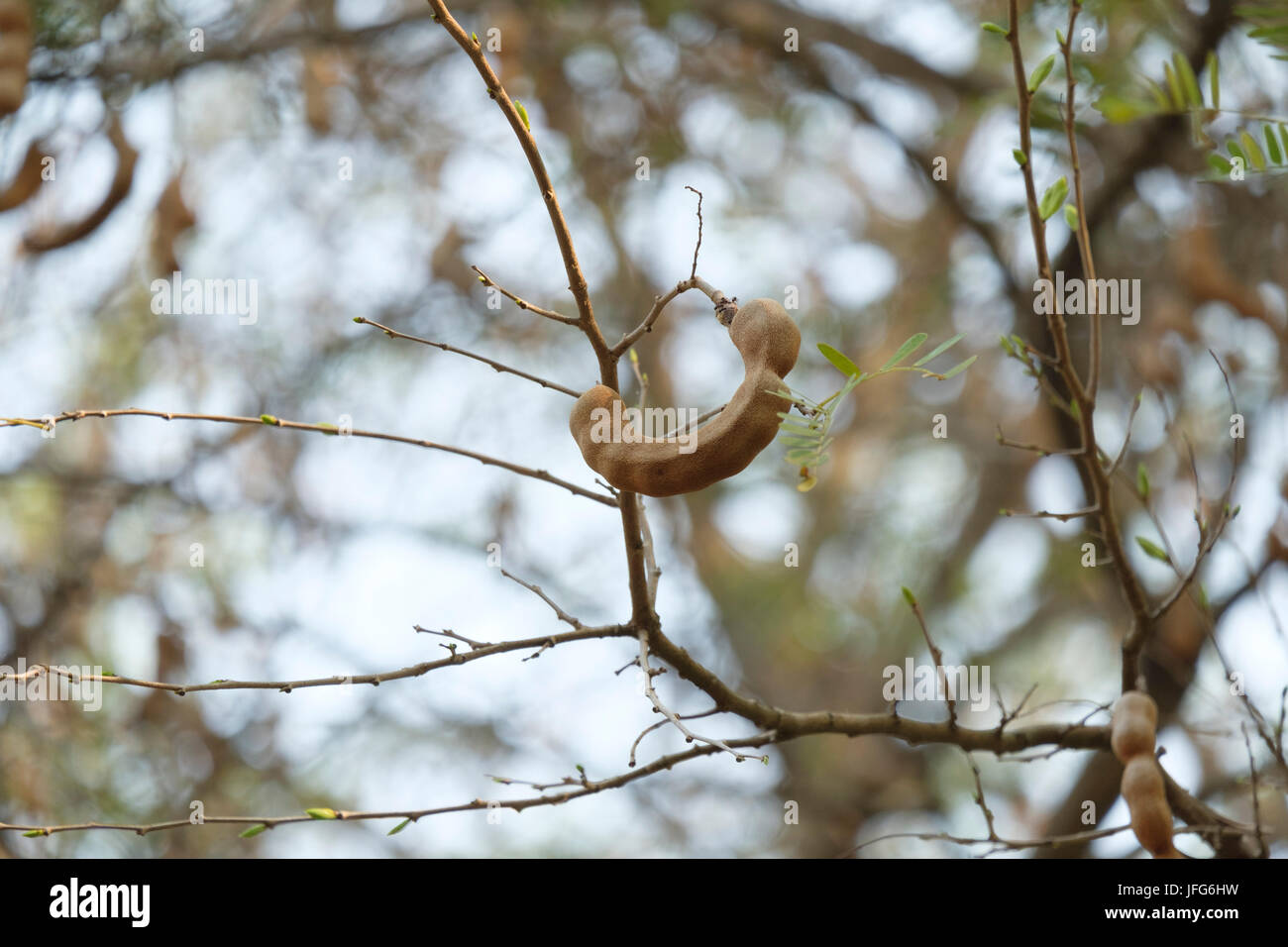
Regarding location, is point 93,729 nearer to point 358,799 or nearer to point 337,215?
point 358,799

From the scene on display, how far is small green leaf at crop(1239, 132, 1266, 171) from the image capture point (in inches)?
44.7

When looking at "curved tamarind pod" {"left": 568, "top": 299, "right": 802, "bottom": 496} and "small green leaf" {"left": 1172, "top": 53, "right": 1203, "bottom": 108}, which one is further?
"small green leaf" {"left": 1172, "top": 53, "right": 1203, "bottom": 108}

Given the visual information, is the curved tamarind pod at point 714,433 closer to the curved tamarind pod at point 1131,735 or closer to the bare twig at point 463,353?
the bare twig at point 463,353

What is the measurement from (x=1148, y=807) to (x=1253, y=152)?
0.70m

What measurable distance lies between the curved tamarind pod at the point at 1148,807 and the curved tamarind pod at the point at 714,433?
24.6 inches

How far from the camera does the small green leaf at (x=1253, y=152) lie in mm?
1135

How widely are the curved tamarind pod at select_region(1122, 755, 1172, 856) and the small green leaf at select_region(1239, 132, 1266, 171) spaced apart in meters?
0.66

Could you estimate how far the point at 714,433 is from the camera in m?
0.90

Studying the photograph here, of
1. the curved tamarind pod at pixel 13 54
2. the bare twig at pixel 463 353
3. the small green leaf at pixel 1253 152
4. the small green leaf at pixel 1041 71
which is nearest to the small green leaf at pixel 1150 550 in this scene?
the small green leaf at pixel 1253 152

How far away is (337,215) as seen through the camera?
370 centimetres

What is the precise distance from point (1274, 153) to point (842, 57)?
2.25m

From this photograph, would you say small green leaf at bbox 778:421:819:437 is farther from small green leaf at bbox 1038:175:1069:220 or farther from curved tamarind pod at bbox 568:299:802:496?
small green leaf at bbox 1038:175:1069:220

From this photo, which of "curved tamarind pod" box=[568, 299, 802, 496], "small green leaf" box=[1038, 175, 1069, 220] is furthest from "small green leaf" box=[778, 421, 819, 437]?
"small green leaf" box=[1038, 175, 1069, 220]
